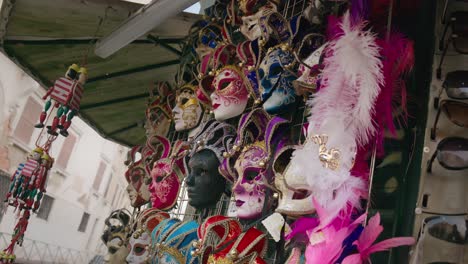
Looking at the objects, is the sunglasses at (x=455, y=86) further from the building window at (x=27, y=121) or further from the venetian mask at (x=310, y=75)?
the building window at (x=27, y=121)

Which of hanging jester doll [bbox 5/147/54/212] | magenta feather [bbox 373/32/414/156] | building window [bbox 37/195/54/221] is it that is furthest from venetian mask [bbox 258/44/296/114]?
building window [bbox 37/195/54/221]

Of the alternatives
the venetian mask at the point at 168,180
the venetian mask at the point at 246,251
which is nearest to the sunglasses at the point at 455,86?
the venetian mask at the point at 246,251

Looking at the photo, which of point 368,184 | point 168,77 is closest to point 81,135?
point 168,77

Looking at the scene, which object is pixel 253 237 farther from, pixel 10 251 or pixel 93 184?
pixel 93 184

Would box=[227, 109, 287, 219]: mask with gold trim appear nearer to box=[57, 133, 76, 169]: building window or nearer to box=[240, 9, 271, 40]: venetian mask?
box=[240, 9, 271, 40]: venetian mask

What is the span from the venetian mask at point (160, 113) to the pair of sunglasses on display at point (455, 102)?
79.0 inches

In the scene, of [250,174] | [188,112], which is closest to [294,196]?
[250,174]

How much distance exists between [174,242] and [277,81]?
2.66 ft

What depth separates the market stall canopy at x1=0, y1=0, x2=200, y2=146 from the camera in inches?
109

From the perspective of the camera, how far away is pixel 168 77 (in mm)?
3746

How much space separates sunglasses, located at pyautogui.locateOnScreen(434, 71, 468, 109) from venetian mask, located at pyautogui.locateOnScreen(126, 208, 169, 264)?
1.54 metres

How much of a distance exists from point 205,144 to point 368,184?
103cm

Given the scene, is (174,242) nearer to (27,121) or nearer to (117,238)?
(117,238)

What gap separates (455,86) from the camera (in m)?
1.09
